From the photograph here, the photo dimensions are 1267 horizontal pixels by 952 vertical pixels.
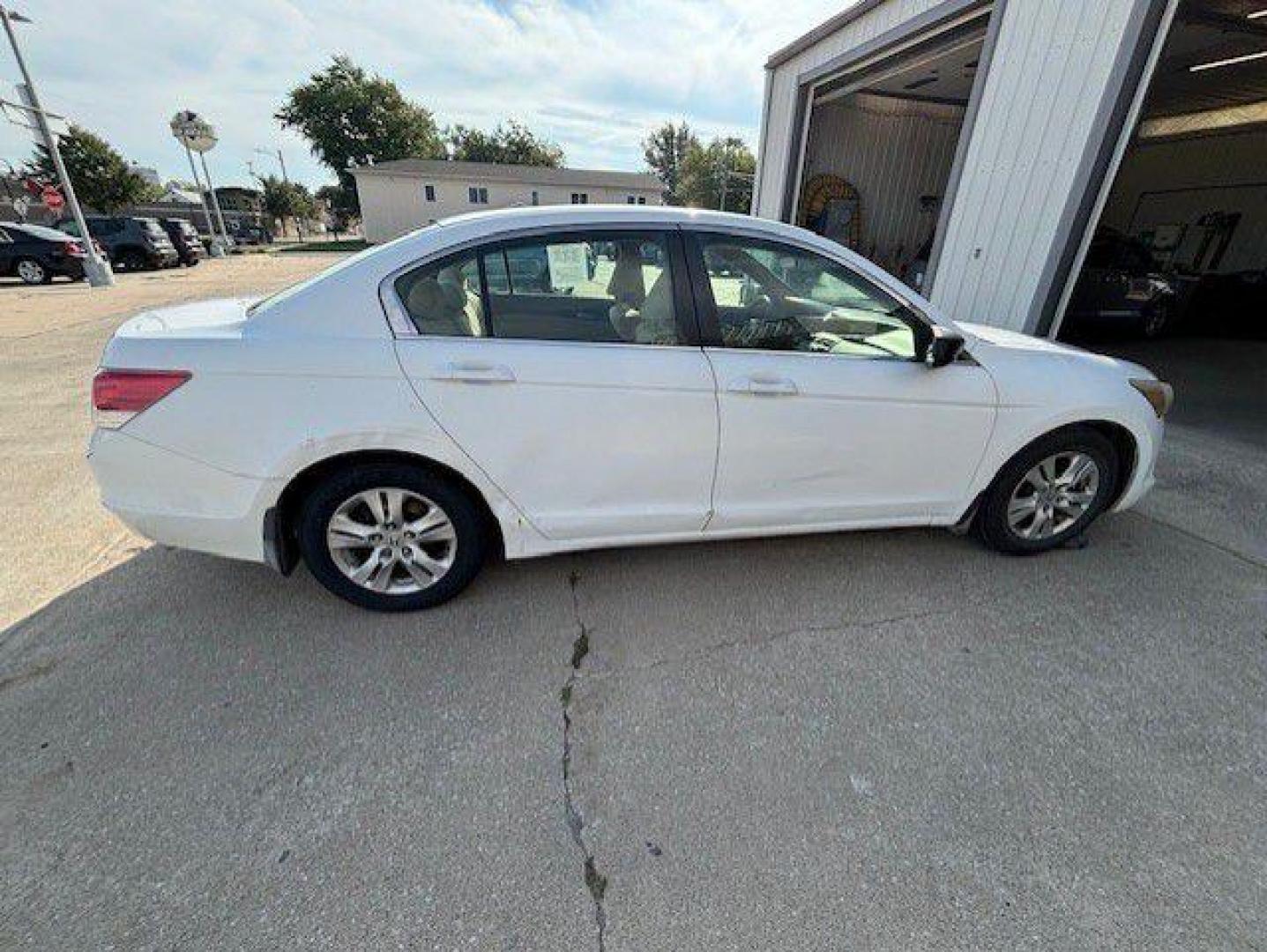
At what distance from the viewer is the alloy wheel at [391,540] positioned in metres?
2.41

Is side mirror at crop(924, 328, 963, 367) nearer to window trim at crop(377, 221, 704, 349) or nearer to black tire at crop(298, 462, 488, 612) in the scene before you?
window trim at crop(377, 221, 704, 349)

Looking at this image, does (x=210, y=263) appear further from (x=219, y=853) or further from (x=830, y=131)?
(x=219, y=853)

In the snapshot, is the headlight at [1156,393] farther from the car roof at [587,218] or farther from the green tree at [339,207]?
the green tree at [339,207]

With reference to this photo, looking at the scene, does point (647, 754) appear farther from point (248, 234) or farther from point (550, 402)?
point (248, 234)

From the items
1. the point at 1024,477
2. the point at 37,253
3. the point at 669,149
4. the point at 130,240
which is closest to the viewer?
the point at 1024,477

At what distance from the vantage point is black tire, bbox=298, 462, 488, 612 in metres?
2.34

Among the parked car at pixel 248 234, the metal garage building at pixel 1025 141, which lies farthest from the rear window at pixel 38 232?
the parked car at pixel 248 234

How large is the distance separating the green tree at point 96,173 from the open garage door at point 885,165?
4436cm

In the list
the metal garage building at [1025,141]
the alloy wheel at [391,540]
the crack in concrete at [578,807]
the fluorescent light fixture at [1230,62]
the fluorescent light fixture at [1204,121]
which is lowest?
the crack in concrete at [578,807]

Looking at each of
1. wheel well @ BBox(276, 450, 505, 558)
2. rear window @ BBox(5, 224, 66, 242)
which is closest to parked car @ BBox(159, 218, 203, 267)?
rear window @ BBox(5, 224, 66, 242)

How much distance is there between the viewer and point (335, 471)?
7.70 feet

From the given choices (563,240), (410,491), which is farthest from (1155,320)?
(410,491)

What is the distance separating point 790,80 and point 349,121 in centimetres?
5126

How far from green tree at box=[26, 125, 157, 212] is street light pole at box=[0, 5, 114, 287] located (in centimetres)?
2883
